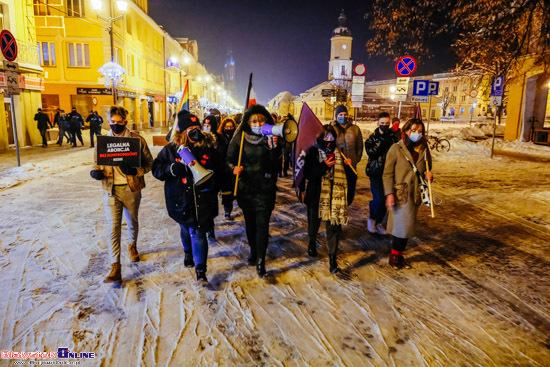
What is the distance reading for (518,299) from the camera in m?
3.89

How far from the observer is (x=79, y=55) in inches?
1063

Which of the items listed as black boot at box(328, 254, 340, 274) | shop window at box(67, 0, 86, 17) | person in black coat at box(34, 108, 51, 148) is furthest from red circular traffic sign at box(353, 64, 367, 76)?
shop window at box(67, 0, 86, 17)

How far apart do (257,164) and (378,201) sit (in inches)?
103

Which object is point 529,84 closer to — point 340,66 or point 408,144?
point 408,144

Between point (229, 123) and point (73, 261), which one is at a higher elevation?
point (229, 123)

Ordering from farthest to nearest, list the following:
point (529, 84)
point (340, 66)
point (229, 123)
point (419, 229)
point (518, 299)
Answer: point (340, 66)
point (529, 84)
point (229, 123)
point (419, 229)
point (518, 299)

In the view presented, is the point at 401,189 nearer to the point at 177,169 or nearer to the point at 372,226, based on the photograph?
the point at 372,226

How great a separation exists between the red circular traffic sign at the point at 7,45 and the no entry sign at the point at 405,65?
10.9 m

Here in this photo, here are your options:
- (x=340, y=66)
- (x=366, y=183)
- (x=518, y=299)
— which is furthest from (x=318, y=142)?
(x=340, y=66)

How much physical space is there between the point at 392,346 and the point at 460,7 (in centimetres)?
801

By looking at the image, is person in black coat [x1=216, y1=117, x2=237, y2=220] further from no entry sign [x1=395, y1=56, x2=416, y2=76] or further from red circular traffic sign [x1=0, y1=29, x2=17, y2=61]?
red circular traffic sign [x1=0, y1=29, x2=17, y2=61]

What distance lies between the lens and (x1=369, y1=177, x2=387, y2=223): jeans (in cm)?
579

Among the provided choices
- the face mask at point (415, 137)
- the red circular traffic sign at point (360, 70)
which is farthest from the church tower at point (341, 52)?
the face mask at point (415, 137)

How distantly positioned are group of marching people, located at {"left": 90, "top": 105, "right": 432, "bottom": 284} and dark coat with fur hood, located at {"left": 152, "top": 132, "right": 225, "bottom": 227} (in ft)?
0.04
